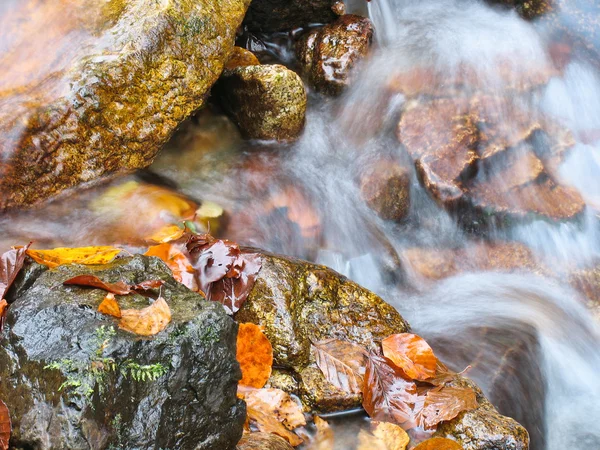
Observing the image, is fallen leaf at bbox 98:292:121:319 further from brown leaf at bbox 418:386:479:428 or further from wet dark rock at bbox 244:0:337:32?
wet dark rock at bbox 244:0:337:32

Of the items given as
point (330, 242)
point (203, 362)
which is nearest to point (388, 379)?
point (203, 362)

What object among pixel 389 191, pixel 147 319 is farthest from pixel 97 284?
pixel 389 191

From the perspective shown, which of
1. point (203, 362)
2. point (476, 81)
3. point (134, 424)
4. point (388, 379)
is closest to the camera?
point (134, 424)

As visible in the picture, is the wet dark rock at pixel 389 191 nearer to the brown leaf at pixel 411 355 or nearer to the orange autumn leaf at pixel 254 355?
the brown leaf at pixel 411 355

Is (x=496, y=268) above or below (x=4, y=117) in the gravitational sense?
below

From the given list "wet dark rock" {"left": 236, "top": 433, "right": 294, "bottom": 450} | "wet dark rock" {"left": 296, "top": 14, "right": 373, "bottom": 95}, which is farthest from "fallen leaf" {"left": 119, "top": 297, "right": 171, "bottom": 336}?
"wet dark rock" {"left": 296, "top": 14, "right": 373, "bottom": 95}

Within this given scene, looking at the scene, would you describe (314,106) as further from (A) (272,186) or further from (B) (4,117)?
(B) (4,117)

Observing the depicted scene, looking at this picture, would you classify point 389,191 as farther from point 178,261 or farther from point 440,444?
point 440,444
